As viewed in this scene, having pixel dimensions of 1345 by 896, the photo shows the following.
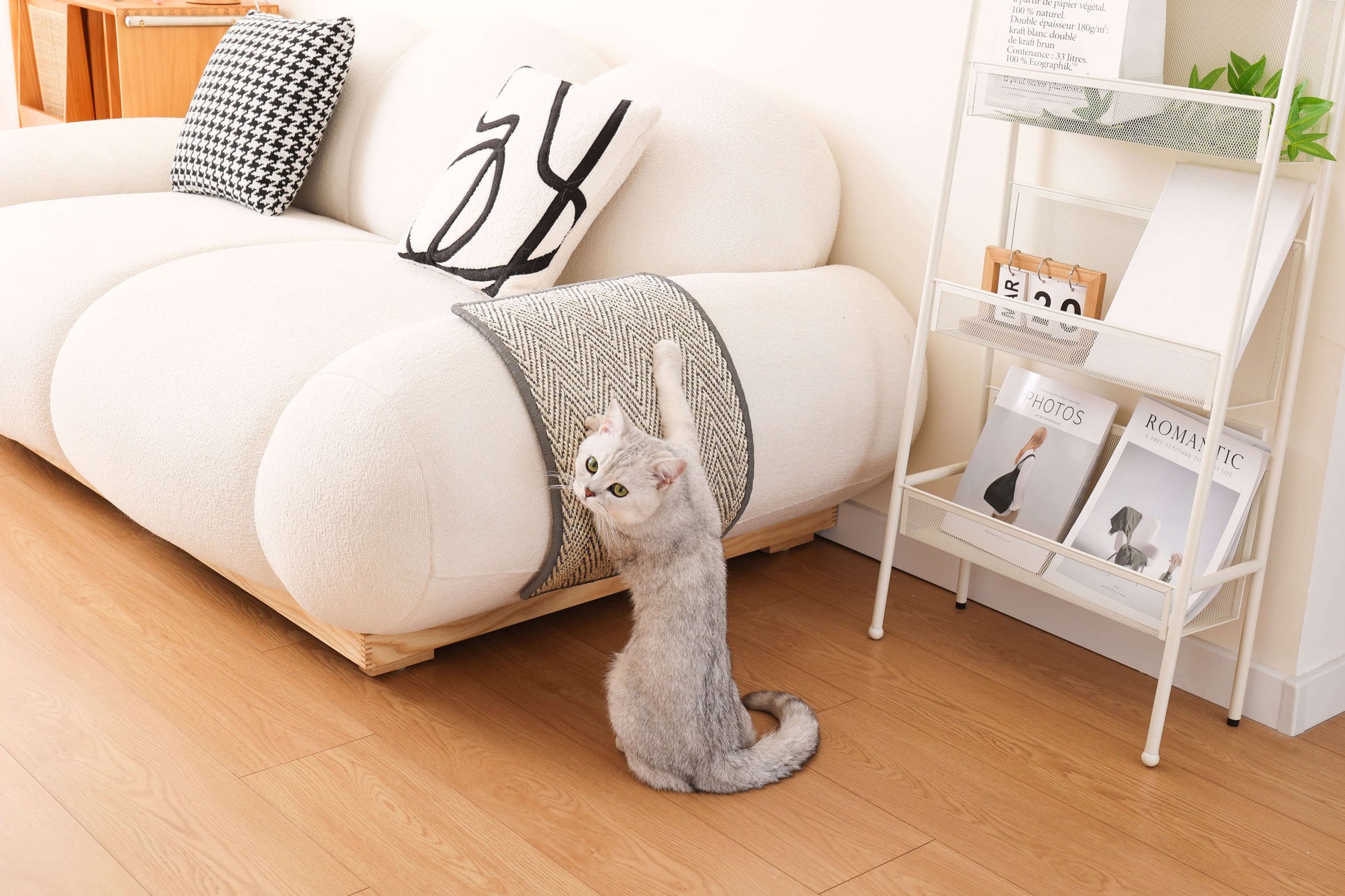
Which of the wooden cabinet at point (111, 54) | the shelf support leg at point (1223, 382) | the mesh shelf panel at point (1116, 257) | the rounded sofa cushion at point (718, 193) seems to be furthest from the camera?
the wooden cabinet at point (111, 54)

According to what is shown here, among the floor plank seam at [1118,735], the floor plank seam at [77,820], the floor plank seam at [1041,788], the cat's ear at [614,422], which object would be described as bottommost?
the floor plank seam at [1118,735]

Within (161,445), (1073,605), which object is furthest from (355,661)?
(1073,605)

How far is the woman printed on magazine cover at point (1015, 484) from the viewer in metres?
1.94

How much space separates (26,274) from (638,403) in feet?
3.83

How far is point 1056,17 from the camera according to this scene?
1684mm

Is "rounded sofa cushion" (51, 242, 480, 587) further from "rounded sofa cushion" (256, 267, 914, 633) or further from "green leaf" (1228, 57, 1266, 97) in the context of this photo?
"green leaf" (1228, 57, 1266, 97)

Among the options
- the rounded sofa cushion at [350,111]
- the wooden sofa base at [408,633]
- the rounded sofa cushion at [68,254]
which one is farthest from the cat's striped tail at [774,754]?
the rounded sofa cushion at [350,111]

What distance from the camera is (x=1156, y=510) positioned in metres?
1.77

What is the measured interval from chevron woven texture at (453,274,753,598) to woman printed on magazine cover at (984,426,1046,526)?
16.3 inches

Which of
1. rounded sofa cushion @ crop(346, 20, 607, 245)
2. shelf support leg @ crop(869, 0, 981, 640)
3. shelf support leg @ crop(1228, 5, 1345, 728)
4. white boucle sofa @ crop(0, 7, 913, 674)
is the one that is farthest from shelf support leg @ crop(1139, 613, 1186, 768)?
rounded sofa cushion @ crop(346, 20, 607, 245)

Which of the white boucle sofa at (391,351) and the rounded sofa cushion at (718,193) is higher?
the rounded sofa cushion at (718,193)

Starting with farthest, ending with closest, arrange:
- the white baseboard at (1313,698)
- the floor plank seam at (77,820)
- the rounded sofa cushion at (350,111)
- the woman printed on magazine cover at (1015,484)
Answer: the rounded sofa cushion at (350,111) → the woman printed on magazine cover at (1015,484) → the white baseboard at (1313,698) → the floor plank seam at (77,820)

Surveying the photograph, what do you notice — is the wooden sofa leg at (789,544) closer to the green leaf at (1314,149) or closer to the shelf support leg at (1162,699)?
the shelf support leg at (1162,699)

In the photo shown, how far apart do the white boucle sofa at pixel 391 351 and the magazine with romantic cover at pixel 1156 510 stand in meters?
0.39
